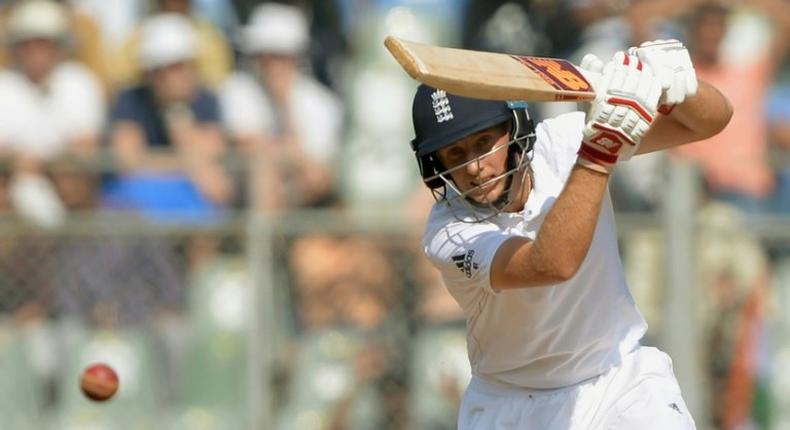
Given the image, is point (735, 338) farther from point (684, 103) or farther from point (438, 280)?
point (684, 103)

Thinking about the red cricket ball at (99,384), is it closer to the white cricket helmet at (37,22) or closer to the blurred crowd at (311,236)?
the blurred crowd at (311,236)

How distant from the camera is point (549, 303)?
Answer: 4402 mm

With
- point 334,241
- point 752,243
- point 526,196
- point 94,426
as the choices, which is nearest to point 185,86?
point 334,241

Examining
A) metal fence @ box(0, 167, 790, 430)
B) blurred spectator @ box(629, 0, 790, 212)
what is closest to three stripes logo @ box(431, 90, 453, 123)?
metal fence @ box(0, 167, 790, 430)

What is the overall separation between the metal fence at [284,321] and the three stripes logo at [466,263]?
132 inches

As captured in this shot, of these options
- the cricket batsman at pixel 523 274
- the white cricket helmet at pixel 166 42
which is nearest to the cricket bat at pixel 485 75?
the cricket batsman at pixel 523 274

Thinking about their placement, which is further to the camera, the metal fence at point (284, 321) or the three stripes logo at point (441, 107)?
the metal fence at point (284, 321)

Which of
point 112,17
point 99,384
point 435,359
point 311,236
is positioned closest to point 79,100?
point 112,17

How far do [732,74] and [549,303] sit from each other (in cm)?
412

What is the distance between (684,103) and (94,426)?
4.32 metres

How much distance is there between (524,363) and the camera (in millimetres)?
4531

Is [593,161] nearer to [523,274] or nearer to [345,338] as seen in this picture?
[523,274]

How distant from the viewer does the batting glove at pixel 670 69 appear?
3.84 meters

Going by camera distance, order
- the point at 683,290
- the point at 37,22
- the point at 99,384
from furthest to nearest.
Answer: the point at 37,22, the point at 683,290, the point at 99,384
